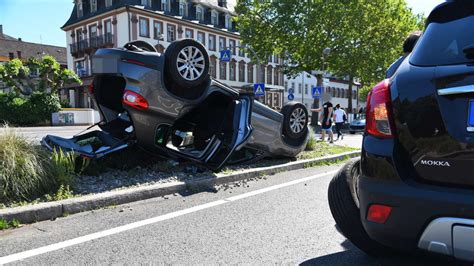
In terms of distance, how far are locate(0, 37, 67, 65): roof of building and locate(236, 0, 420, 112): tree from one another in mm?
47219

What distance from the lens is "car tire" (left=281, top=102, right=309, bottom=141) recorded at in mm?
7988

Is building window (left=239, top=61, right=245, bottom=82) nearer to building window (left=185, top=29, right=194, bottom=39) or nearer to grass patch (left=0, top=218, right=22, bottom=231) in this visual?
building window (left=185, top=29, right=194, bottom=39)

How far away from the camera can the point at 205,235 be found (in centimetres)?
385

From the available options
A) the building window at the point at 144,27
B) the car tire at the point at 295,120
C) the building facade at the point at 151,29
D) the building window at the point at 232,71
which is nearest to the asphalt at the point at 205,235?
the car tire at the point at 295,120

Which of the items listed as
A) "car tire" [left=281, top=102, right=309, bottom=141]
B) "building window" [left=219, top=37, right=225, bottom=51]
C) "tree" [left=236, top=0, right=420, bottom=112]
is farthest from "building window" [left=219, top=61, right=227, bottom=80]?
"car tire" [left=281, top=102, right=309, bottom=141]

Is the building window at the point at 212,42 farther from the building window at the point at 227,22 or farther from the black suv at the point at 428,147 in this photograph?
the black suv at the point at 428,147

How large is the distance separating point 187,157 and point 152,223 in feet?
7.09

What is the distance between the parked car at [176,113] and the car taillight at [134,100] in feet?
0.04

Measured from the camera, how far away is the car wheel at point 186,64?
5613mm

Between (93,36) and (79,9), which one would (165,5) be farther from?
(79,9)

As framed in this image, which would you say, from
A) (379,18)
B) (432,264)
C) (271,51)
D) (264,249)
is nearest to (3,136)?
(264,249)

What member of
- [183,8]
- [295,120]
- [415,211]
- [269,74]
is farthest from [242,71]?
[415,211]

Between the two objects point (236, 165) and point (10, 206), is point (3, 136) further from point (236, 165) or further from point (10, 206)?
point (236, 165)

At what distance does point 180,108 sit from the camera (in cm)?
589
